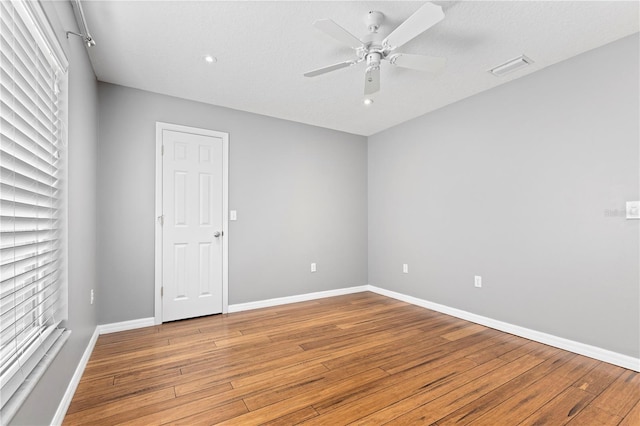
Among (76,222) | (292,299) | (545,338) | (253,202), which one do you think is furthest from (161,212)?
(545,338)

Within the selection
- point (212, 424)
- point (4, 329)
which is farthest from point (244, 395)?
point (4, 329)

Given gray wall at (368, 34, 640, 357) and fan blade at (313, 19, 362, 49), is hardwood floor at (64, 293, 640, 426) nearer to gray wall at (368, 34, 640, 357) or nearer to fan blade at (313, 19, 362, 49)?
gray wall at (368, 34, 640, 357)

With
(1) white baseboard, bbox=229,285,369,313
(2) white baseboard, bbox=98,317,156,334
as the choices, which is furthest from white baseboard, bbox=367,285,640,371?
(2) white baseboard, bbox=98,317,156,334

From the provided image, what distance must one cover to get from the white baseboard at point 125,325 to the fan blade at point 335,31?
321 centimetres

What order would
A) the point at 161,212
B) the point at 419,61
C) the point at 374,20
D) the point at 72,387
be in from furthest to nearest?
the point at 161,212 → the point at 419,61 → the point at 374,20 → the point at 72,387

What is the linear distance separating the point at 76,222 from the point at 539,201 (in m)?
3.82

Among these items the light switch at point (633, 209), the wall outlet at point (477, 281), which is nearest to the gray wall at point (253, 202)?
the wall outlet at point (477, 281)

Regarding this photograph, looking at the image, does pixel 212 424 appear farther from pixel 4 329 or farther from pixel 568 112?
pixel 568 112

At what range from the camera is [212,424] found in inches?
Answer: 64.8

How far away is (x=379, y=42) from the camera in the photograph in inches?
91.0

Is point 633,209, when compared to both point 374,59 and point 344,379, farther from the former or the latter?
point 344,379

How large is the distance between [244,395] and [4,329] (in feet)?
4.23

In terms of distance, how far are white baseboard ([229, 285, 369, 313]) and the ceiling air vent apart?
3.30 meters

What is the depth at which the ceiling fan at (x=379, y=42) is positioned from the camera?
71.1 inches
